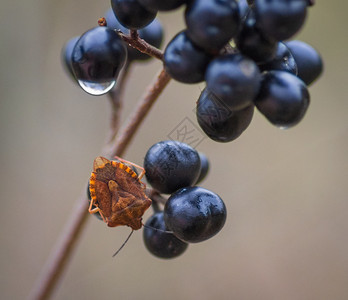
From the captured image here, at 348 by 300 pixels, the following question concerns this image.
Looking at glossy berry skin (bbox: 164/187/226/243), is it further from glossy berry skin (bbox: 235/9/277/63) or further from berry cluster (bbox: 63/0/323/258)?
glossy berry skin (bbox: 235/9/277/63)

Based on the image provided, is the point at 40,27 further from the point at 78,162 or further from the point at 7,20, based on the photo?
the point at 78,162

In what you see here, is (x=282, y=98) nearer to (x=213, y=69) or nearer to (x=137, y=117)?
(x=213, y=69)

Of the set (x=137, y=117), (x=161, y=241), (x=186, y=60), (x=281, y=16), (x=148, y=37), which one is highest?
(x=281, y=16)

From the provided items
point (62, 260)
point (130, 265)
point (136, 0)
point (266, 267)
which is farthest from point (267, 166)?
point (136, 0)

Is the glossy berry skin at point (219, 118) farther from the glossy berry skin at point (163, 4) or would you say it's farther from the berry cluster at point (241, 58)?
the glossy berry skin at point (163, 4)

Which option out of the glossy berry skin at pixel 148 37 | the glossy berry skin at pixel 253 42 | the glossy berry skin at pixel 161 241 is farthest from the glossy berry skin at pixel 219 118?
the glossy berry skin at pixel 148 37

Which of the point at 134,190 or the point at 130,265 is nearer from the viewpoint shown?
the point at 134,190

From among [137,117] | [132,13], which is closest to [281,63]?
[132,13]

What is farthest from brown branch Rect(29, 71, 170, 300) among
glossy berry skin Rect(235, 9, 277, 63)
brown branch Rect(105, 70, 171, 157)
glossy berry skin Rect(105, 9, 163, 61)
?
glossy berry skin Rect(235, 9, 277, 63)
